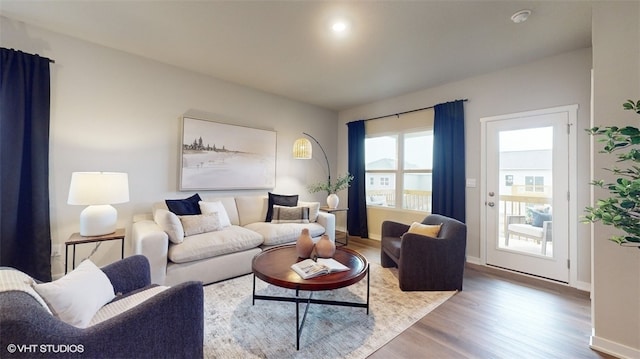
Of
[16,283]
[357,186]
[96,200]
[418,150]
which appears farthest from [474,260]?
[96,200]

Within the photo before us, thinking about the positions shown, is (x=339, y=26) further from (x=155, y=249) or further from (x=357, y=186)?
(x=357, y=186)

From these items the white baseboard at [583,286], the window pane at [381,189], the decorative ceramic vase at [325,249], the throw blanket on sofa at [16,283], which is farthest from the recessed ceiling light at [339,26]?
the white baseboard at [583,286]

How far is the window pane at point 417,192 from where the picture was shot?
426 centimetres

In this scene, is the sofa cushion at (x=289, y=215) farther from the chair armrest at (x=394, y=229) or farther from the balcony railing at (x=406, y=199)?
the balcony railing at (x=406, y=199)

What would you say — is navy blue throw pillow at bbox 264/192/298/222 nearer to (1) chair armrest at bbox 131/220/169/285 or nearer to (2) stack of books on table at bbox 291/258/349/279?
(1) chair armrest at bbox 131/220/169/285

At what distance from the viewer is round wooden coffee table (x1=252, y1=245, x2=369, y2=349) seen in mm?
1817

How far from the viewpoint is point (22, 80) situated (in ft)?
8.01

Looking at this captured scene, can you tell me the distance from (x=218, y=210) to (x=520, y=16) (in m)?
3.72

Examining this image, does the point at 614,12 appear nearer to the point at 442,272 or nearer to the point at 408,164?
the point at 442,272

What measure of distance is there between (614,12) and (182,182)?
14.5 ft

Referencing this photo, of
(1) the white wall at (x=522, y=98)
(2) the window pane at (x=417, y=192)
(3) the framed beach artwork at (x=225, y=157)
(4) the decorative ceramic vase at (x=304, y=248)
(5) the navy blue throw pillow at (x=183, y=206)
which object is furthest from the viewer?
(2) the window pane at (x=417, y=192)

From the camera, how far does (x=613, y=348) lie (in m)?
1.76

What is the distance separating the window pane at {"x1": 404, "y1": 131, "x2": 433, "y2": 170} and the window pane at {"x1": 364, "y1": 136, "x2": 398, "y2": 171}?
0.69 feet

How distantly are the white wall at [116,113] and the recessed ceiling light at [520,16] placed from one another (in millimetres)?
3437
